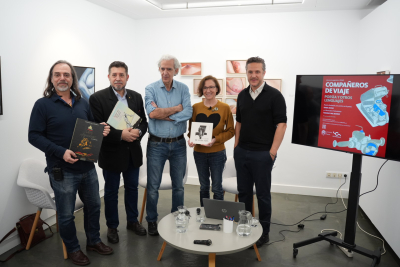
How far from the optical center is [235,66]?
4.95m

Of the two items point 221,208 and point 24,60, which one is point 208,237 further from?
point 24,60

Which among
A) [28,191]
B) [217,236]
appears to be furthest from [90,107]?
[217,236]

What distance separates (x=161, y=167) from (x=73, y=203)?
0.94 m

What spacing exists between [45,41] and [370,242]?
426cm

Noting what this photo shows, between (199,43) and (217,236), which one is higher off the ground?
(199,43)

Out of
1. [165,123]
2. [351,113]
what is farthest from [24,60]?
[351,113]

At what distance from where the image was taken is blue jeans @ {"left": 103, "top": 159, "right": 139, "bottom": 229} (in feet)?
10.2

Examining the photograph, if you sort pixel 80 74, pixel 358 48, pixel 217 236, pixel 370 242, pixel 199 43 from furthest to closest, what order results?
pixel 199 43 < pixel 358 48 < pixel 80 74 < pixel 370 242 < pixel 217 236

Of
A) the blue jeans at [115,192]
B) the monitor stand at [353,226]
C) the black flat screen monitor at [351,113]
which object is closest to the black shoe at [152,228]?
the blue jeans at [115,192]

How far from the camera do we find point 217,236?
8.36 ft

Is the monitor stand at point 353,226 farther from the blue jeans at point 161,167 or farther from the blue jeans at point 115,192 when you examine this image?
the blue jeans at point 115,192

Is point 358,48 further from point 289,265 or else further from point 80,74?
point 80,74

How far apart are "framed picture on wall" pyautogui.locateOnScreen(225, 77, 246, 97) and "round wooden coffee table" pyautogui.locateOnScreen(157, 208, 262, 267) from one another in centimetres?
268

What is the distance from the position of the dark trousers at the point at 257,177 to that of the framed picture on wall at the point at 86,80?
233 cm
